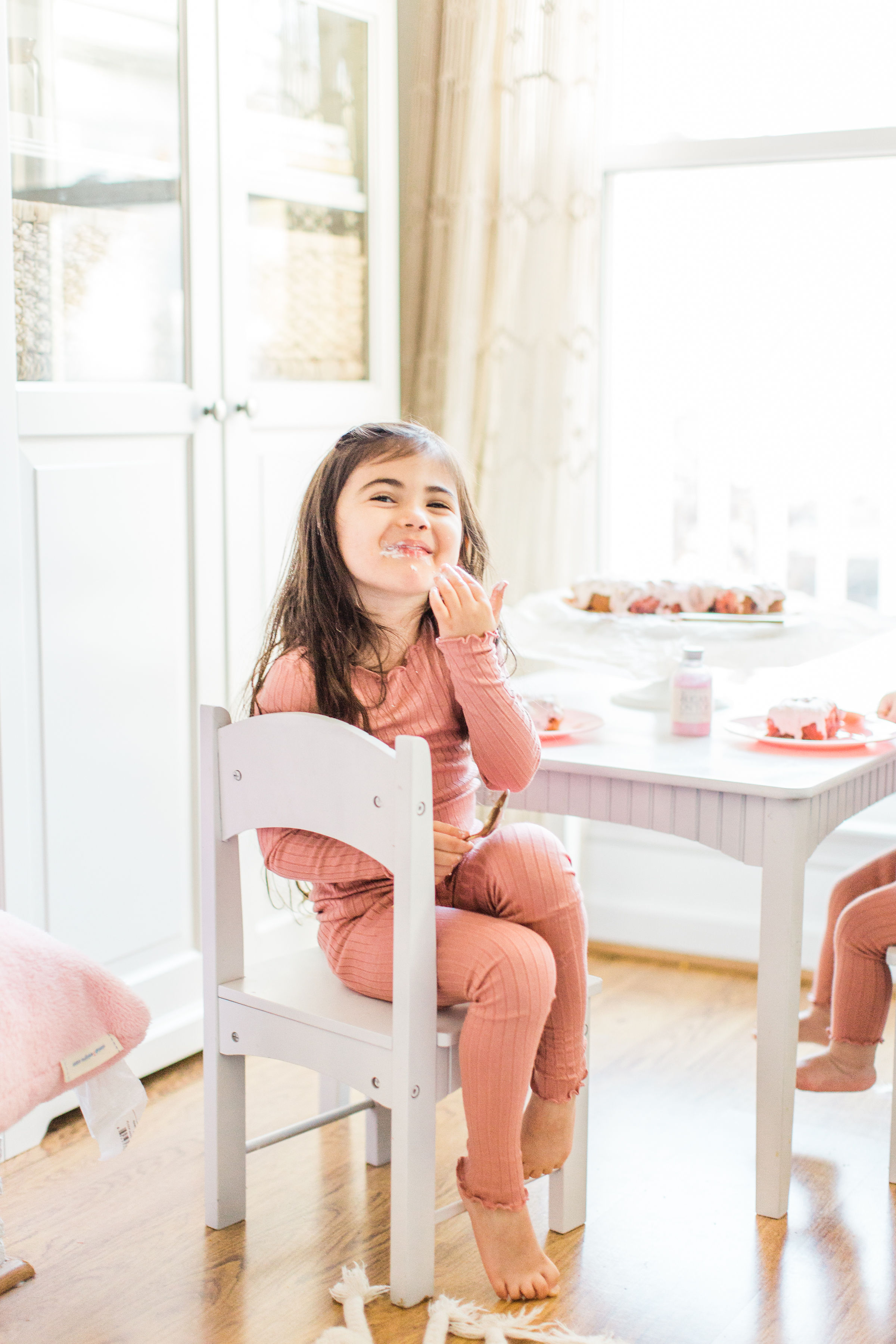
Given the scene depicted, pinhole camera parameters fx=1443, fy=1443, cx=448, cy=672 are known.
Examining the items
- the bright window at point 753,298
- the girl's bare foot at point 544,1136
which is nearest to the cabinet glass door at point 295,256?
the bright window at point 753,298

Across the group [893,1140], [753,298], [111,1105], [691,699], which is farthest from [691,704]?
[753,298]

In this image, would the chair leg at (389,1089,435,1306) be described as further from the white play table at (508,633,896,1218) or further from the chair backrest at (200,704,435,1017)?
the white play table at (508,633,896,1218)

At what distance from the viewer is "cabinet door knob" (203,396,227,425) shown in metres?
2.40

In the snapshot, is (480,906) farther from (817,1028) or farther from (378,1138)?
(817,1028)

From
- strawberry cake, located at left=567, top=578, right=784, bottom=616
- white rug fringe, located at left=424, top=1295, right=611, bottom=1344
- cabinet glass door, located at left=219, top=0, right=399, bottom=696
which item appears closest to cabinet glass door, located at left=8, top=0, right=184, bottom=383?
cabinet glass door, located at left=219, top=0, right=399, bottom=696

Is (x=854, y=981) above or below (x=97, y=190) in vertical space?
below

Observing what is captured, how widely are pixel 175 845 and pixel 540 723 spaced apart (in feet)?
2.26

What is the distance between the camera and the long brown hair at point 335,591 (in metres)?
1.72

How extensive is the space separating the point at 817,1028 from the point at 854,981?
0.94ft

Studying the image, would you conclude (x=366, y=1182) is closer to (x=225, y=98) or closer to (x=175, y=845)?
(x=175, y=845)

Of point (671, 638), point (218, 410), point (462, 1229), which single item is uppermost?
point (218, 410)

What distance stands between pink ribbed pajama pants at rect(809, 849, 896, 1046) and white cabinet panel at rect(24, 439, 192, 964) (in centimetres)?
107

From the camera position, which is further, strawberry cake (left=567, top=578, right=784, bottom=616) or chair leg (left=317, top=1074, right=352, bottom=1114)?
strawberry cake (left=567, top=578, right=784, bottom=616)

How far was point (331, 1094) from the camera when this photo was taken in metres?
2.10
